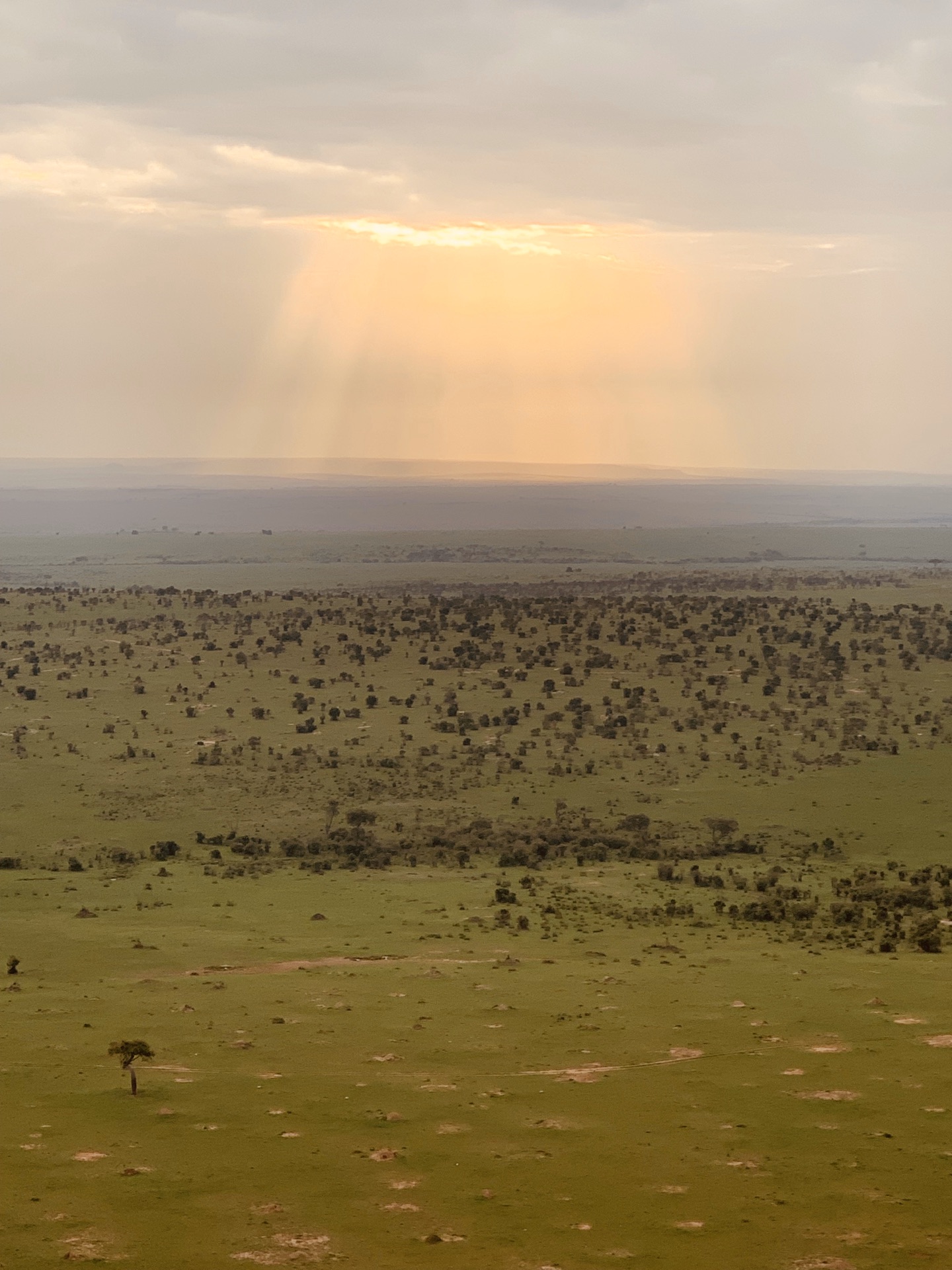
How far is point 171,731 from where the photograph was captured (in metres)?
81.4

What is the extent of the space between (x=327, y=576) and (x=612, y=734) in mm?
108375

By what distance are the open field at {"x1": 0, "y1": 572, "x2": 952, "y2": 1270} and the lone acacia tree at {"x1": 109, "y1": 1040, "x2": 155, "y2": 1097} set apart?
451mm

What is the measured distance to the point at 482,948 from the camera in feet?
148

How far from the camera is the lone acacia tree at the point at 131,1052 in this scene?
31.2 m

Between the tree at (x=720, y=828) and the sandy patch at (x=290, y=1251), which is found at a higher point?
the sandy patch at (x=290, y=1251)

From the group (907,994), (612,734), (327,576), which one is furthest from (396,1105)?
(327,576)

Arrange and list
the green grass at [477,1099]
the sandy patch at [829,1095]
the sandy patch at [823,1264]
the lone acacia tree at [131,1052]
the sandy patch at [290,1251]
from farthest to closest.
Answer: the lone acacia tree at [131,1052] < the sandy patch at [829,1095] < the green grass at [477,1099] < the sandy patch at [290,1251] < the sandy patch at [823,1264]

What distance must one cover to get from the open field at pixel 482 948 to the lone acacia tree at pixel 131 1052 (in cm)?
45

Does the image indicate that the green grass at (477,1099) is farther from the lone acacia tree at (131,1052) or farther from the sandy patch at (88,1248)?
the lone acacia tree at (131,1052)

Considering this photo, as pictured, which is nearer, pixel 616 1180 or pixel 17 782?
pixel 616 1180

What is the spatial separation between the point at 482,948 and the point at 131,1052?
15557mm

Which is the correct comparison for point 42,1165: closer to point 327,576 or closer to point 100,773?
point 100,773

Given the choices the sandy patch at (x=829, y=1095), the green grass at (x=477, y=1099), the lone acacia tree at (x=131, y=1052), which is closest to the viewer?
the green grass at (x=477, y=1099)

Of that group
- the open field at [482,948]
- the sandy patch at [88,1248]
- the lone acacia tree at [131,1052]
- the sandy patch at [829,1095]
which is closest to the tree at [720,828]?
the open field at [482,948]
